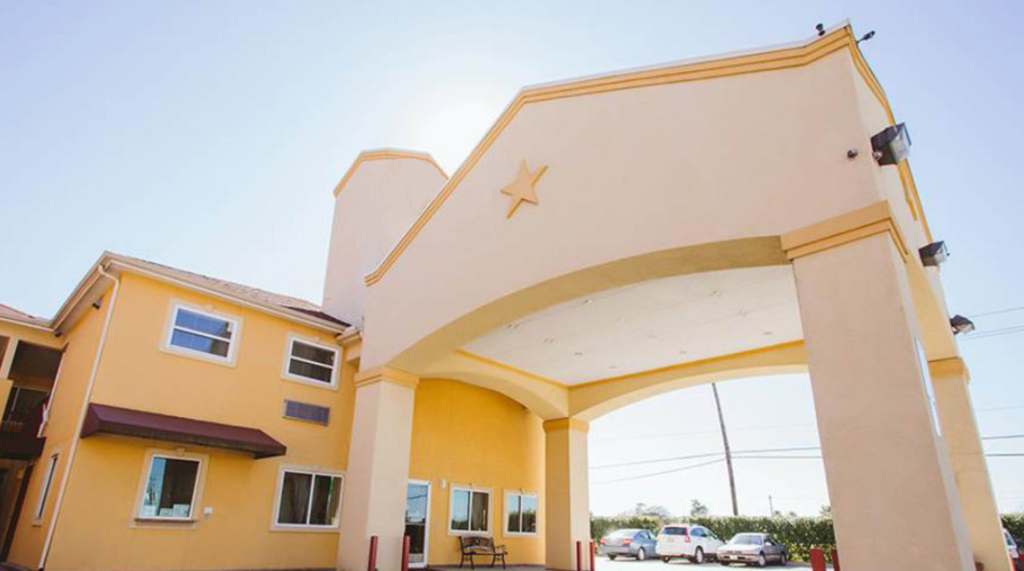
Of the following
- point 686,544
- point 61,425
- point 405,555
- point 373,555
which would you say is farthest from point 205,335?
point 686,544

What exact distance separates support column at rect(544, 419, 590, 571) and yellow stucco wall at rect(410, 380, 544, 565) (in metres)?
1.56

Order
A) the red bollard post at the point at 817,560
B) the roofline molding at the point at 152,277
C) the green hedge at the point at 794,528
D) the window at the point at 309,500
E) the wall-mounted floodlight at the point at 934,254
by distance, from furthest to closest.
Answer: the green hedge at the point at 794,528
the window at the point at 309,500
the roofline molding at the point at 152,277
the wall-mounted floodlight at the point at 934,254
the red bollard post at the point at 817,560

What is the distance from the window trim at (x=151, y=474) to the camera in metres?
10.8

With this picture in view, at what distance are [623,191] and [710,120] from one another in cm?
140

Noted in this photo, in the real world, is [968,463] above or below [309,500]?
above

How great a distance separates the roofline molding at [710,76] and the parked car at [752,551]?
49.3 ft

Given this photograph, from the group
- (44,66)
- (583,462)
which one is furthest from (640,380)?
(44,66)

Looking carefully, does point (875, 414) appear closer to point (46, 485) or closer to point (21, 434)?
point (46, 485)

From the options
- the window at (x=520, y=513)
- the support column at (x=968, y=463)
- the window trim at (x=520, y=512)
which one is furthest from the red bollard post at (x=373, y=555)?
the support column at (x=968, y=463)

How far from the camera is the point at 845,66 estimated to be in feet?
22.4

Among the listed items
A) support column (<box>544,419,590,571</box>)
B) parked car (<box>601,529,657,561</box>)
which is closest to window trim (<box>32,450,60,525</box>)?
support column (<box>544,419,590,571</box>)

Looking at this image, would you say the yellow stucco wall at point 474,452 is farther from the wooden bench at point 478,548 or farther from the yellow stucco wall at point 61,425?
the yellow stucco wall at point 61,425

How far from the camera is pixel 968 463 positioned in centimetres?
938

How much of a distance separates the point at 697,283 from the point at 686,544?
54.5ft
